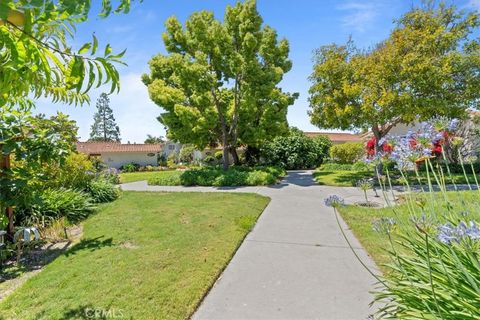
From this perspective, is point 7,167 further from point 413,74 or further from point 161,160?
point 161,160

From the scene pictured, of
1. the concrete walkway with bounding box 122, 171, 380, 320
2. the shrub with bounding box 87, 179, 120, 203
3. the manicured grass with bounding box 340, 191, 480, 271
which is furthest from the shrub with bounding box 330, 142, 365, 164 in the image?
the shrub with bounding box 87, 179, 120, 203

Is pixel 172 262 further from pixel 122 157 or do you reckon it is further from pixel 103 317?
pixel 122 157

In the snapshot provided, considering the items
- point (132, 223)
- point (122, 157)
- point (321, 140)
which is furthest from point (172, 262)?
point (122, 157)

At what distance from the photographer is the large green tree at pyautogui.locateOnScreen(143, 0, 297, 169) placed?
14.5 metres

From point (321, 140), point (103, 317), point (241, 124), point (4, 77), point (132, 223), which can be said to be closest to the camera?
point (4, 77)

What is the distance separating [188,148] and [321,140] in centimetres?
1780

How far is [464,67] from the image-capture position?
11242mm

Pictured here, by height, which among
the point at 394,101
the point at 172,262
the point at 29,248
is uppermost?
the point at 394,101

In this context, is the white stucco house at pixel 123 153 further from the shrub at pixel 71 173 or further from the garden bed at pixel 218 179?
the shrub at pixel 71 173

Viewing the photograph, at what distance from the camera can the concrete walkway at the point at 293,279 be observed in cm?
304

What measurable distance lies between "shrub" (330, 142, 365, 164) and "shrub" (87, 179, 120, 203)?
1835cm

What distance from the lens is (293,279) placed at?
3.78 metres

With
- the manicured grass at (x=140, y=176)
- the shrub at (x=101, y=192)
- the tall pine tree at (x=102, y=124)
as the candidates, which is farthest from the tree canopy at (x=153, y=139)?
the shrub at (x=101, y=192)

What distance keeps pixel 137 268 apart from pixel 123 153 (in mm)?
37184
